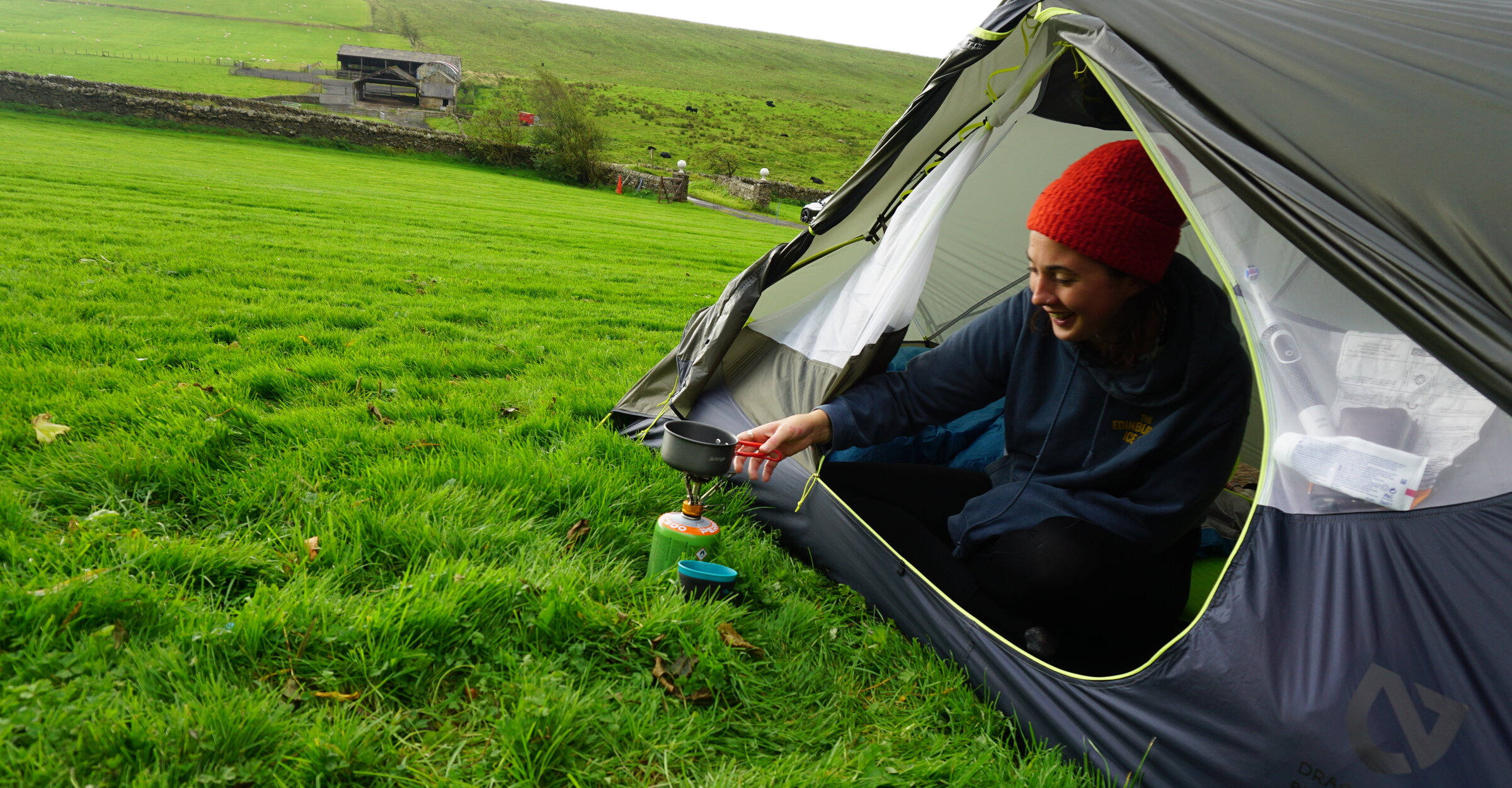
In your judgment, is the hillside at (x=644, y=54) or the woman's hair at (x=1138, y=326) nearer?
the woman's hair at (x=1138, y=326)

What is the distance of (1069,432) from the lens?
235 cm

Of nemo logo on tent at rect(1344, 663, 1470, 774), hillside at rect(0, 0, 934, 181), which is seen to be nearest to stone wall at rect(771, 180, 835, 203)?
hillside at rect(0, 0, 934, 181)

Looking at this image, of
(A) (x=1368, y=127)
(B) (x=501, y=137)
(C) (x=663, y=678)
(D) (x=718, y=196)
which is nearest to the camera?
(A) (x=1368, y=127)

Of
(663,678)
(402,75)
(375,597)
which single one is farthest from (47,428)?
(402,75)

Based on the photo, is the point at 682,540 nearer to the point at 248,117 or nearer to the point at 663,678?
the point at 663,678

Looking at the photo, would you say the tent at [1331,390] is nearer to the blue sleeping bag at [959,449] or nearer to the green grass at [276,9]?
the blue sleeping bag at [959,449]

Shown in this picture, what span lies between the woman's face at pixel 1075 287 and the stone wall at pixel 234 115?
28.9m

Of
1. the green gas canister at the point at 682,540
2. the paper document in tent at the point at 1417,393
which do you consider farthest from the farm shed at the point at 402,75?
the paper document in tent at the point at 1417,393

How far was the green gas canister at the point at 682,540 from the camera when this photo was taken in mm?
2213

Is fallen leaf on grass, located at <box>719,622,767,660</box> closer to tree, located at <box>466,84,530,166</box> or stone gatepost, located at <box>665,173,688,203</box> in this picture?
stone gatepost, located at <box>665,173,688,203</box>

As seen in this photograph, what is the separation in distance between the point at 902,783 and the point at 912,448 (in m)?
1.83

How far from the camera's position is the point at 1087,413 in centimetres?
232

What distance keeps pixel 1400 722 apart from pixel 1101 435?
1027 millimetres

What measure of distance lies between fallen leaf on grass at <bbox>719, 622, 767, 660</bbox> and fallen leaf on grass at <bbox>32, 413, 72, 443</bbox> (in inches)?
86.8
